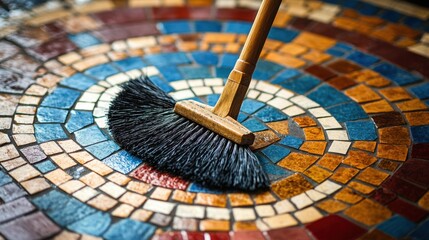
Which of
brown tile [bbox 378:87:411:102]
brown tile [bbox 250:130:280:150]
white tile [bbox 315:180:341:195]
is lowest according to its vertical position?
white tile [bbox 315:180:341:195]

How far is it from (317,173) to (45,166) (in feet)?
4.63

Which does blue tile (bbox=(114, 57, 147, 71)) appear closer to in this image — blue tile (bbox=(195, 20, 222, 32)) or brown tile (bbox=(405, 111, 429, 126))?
blue tile (bbox=(195, 20, 222, 32))

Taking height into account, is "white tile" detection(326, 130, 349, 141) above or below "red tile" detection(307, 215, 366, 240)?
above

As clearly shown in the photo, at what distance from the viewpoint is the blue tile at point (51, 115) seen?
2.69 m

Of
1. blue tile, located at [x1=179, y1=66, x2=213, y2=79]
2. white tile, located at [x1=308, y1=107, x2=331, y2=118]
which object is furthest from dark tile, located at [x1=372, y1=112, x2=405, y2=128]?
blue tile, located at [x1=179, y1=66, x2=213, y2=79]

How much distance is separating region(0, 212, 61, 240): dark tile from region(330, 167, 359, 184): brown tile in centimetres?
137

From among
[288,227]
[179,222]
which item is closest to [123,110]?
[179,222]

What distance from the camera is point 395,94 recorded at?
9.84 ft

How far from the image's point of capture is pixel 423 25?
3.81 metres

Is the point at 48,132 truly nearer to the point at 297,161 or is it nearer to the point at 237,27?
the point at 297,161

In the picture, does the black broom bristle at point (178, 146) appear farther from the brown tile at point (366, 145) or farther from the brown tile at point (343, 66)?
the brown tile at point (343, 66)

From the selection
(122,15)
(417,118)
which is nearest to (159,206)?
(417,118)

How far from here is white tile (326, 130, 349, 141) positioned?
2.63 meters

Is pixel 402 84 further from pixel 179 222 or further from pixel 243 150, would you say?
pixel 179 222
